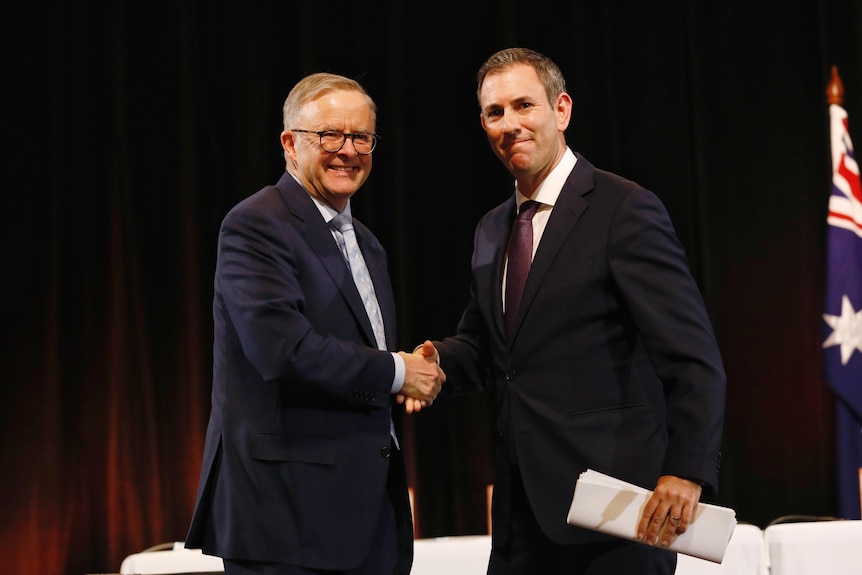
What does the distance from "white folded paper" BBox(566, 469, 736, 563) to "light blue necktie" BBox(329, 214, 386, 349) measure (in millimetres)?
666

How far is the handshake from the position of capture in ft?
7.12

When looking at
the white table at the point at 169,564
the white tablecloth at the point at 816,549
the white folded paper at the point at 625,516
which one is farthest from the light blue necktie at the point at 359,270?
the white tablecloth at the point at 816,549

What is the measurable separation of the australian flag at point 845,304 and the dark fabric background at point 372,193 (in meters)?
0.16

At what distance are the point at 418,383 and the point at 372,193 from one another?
2006 mm

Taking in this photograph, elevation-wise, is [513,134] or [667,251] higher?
[513,134]

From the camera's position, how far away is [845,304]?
3975 millimetres

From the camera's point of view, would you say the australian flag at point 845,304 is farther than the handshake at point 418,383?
Yes

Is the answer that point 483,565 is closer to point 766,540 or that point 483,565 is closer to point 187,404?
point 766,540

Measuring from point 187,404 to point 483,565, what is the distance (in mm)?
1688

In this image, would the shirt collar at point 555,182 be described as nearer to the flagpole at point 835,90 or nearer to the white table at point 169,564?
the white table at point 169,564

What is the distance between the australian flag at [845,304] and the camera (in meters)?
3.96

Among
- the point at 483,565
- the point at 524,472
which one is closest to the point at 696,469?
the point at 524,472

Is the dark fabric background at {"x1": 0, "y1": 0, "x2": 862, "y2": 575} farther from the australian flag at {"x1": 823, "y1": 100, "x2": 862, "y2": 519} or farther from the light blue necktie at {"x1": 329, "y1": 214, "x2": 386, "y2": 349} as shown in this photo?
the light blue necktie at {"x1": 329, "y1": 214, "x2": 386, "y2": 349}

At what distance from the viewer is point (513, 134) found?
2279mm
